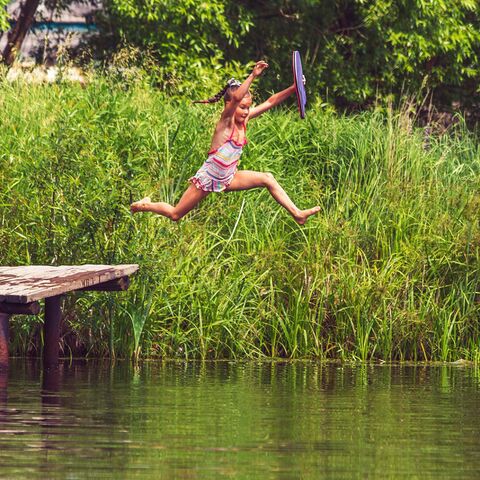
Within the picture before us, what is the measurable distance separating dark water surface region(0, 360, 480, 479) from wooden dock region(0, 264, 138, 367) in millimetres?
323

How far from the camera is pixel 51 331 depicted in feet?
45.9

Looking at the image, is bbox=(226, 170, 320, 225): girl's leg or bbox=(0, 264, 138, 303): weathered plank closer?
bbox=(0, 264, 138, 303): weathered plank

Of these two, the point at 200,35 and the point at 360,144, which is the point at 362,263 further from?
the point at 200,35

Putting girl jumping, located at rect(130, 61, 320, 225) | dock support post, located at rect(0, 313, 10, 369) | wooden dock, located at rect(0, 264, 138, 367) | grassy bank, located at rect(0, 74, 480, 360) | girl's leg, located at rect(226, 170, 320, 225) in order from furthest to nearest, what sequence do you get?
grassy bank, located at rect(0, 74, 480, 360) → dock support post, located at rect(0, 313, 10, 369) → girl's leg, located at rect(226, 170, 320, 225) → girl jumping, located at rect(130, 61, 320, 225) → wooden dock, located at rect(0, 264, 138, 367)

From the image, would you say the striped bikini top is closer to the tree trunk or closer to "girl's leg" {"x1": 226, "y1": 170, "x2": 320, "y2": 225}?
"girl's leg" {"x1": 226, "y1": 170, "x2": 320, "y2": 225}

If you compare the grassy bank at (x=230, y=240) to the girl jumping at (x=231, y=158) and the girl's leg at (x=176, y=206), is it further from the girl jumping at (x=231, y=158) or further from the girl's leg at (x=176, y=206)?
the girl jumping at (x=231, y=158)

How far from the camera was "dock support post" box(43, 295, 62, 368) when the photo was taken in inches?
548

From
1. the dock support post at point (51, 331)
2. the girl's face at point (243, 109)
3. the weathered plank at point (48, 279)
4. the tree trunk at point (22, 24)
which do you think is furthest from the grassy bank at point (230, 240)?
the tree trunk at point (22, 24)

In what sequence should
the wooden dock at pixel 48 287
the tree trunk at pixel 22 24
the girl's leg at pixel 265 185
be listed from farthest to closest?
the tree trunk at pixel 22 24 → the girl's leg at pixel 265 185 → the wooden dock at pixel 48 287

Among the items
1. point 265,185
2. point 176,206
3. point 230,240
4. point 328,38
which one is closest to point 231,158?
point 265,185

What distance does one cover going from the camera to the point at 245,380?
1332 centimetres

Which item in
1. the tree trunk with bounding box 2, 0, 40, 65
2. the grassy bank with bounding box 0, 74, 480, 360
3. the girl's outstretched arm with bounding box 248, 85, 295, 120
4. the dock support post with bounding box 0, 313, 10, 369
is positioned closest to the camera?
the girl's outstretched arm with bounding box 248, 85, 295, 120

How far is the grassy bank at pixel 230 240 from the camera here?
15109 mm

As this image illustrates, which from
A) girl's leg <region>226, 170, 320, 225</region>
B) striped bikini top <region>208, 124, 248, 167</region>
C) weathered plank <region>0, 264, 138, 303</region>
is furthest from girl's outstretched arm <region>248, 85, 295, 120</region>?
weathered plank <region>0, 264, 138, 303</region>
